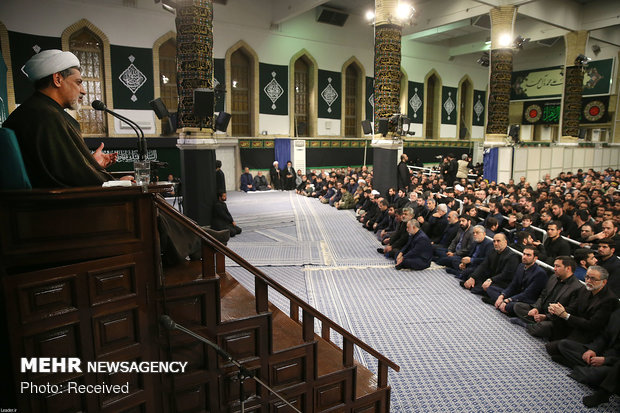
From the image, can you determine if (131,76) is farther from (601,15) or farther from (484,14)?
(601,15)

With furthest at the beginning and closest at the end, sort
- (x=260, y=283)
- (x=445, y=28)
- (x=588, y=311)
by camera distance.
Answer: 1. (x=445, y=28)
2. (x=588, y=311)
3. (x=260, y=283)

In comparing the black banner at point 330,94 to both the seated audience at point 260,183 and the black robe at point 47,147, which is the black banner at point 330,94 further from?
the black robe at point 47,147

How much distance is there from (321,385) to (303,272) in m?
2.94

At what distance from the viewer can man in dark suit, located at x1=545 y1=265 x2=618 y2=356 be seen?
2936 mm

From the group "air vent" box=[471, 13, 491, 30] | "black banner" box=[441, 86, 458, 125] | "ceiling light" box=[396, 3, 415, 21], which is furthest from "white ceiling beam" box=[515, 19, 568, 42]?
"ceiling light" box=[396, 3, 415, 21]

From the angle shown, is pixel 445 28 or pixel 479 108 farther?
pixel 479 108

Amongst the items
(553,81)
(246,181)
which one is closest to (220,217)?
(246,181)

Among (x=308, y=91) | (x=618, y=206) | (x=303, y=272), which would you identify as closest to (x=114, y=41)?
(x=308, y=91)

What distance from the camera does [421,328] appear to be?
3.55 metres

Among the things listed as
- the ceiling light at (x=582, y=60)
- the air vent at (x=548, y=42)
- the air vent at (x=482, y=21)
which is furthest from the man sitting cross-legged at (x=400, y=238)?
the air vent at (x=548, y=42)

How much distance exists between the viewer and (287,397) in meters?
1.92

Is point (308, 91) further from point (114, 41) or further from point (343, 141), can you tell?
point (114, 41)

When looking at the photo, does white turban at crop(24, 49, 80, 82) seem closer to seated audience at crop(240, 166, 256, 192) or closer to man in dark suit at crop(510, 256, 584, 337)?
man in dark suit at crop(510, 256, 584, 337)

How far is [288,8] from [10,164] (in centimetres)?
1160
